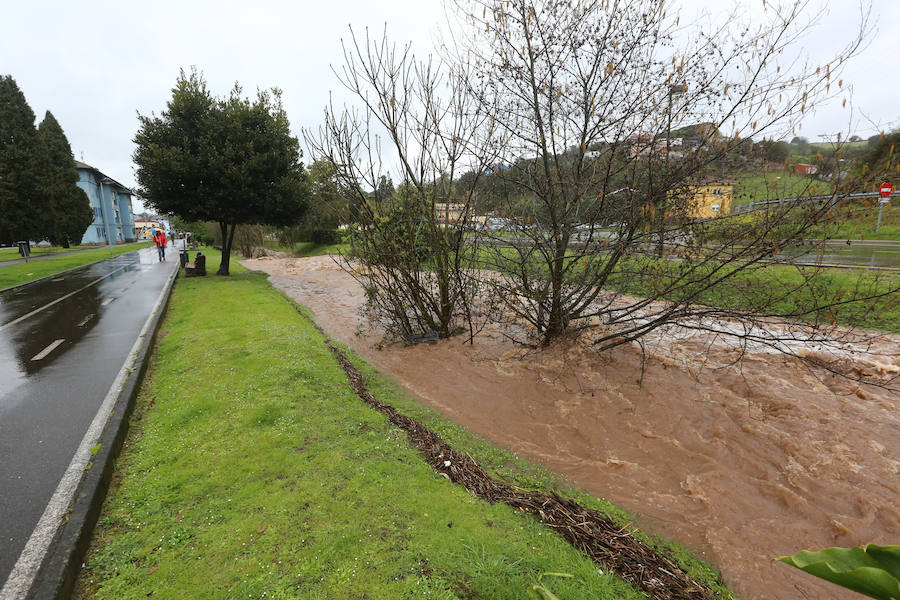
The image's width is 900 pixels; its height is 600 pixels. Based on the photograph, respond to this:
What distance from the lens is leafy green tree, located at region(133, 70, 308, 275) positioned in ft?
50.0

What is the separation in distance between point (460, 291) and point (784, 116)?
5661 mm

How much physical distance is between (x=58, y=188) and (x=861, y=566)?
35.9m

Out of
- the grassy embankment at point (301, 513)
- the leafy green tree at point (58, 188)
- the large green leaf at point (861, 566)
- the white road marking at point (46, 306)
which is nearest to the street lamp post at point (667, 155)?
the grassy embankment at point (301, 513)

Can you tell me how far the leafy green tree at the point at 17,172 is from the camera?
22.8 m

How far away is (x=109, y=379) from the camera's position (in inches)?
248

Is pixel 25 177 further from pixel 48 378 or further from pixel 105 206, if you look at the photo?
pixel 105 206

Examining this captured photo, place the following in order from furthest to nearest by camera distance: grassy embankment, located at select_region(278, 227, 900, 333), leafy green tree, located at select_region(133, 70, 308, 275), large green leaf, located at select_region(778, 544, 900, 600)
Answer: leafy green tree, located at select_region(133, 70, 308, 275)
grassy embankment, located at select_region(278, 227, 900, 333)
large green leaf, located at select_region(778, 544, 900, 600)

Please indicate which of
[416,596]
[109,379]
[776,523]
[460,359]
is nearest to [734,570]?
[776,523]

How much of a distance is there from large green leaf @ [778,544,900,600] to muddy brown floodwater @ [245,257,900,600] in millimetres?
2904

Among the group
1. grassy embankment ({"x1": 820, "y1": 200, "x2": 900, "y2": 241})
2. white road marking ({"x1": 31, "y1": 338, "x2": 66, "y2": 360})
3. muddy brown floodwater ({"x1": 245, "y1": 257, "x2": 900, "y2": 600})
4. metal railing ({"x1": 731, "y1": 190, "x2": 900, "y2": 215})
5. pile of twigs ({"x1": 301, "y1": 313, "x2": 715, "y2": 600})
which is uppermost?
metal railing ({"x1": 731, "y1": 190, "x2": 900, "y2": 215})

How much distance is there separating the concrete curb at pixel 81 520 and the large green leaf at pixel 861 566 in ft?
12.4

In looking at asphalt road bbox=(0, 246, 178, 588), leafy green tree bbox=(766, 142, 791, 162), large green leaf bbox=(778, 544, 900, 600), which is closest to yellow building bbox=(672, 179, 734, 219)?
leafy green tree bbox=(766, 142, 791, 162)

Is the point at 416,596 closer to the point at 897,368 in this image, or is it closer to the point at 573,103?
the point at 573,103

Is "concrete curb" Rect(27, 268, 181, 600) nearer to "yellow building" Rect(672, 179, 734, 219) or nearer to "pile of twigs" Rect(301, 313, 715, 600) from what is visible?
"pile of twigs" Rect(301, 313, 715, 600)
